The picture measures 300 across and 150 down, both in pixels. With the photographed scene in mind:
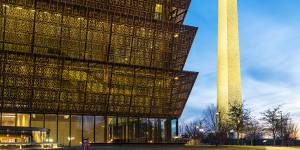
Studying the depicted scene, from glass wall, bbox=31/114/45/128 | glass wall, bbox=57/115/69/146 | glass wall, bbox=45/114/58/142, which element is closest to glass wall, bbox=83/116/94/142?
glass wall, bbox=57/115/69/146

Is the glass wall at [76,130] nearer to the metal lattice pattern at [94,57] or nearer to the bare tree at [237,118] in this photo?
the metal lattice pattern at [94,57]

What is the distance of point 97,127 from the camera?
57.8 m

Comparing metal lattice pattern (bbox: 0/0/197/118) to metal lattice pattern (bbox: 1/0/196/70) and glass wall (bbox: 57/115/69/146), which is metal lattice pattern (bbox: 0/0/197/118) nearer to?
metal lattice pattern (bbox: 1/0/196/70)

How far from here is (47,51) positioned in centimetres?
5112

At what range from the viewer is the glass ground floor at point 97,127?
2092 inches

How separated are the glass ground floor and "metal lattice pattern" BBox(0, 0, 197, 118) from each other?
102 centimetres

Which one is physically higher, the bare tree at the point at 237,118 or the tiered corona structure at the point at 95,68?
the tiered corona structure at the point at 95,68

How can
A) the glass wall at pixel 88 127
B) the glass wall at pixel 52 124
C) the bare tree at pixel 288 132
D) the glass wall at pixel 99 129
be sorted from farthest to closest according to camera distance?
the bare tree at pixel 288 132 < the glass wall at pixel 99 129 < the glass wall at pixel 88 127 < the glass wall at pixel 52 124

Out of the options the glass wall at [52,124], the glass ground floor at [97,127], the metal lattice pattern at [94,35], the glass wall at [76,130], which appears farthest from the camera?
the glass wall at [76,130]

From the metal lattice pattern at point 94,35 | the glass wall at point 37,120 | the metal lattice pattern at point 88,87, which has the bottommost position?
the glass wall at point 37,120

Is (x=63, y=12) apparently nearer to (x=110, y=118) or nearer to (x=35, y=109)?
(x=35, y=109)

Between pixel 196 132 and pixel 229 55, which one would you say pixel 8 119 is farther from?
pixel 196 132

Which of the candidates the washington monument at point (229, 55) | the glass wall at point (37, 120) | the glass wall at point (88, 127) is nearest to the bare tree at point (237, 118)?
the washington monument at point (229, 55)

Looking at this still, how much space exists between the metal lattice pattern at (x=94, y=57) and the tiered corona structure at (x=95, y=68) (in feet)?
0.34
